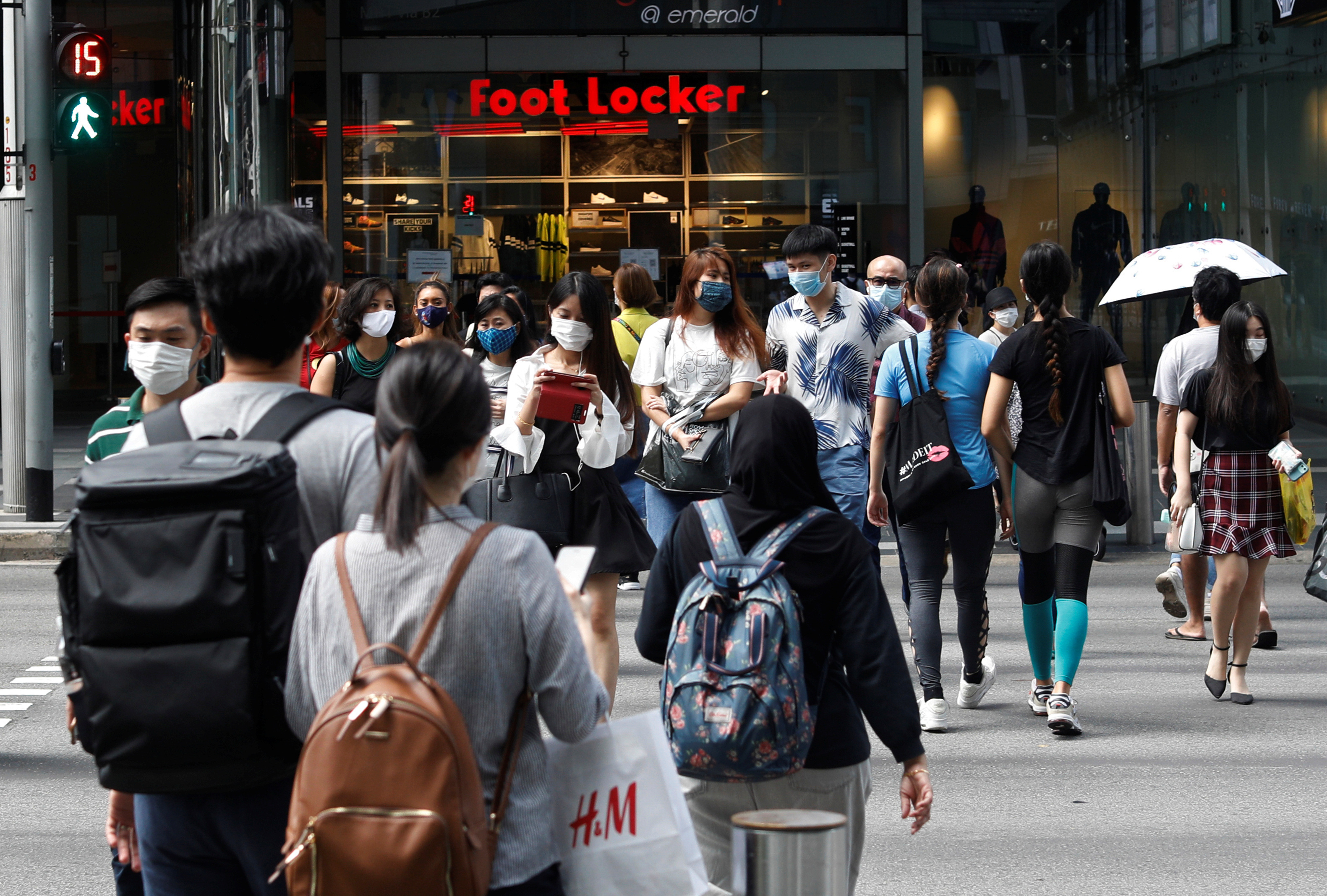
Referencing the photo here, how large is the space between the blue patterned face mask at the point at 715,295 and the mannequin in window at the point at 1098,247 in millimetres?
12358

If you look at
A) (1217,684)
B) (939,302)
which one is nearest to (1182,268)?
(1217,684)

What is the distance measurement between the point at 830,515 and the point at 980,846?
219cm

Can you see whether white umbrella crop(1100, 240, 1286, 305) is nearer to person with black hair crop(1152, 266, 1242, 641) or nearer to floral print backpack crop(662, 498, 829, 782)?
person with black hair crop(1152, 266, 1242, 641)

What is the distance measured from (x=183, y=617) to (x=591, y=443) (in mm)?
3905

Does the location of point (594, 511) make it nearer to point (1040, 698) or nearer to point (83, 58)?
point (1040, 698)

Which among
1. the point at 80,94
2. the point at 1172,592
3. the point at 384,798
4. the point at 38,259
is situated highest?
the point at 80,94

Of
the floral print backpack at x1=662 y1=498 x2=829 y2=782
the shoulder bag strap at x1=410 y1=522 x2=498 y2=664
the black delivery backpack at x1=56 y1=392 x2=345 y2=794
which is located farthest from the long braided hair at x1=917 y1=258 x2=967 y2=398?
the black delivery backpack at x1=56 y1=392 x2=345 y2=794

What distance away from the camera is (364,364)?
25.3ft

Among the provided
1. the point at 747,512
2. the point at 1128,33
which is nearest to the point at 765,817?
the point at 747,512

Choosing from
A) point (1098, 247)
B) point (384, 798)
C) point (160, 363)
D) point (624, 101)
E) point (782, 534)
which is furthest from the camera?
point (1098, 247)

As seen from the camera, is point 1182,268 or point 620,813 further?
point 1182,268

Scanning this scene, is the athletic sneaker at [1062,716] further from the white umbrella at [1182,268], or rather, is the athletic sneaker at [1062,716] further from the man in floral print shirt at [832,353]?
the white umbrella at [1182,268]

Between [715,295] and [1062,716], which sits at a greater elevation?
[715,295]

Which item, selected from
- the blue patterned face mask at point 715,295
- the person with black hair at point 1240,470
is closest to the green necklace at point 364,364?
the blue patterned face mask at point 715,295
